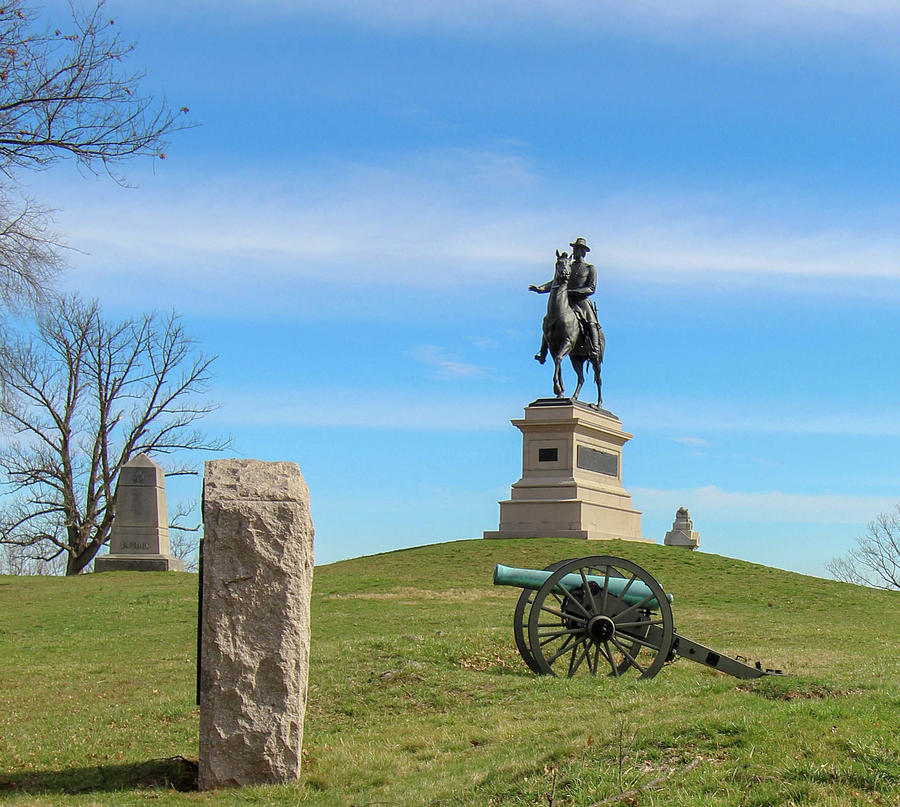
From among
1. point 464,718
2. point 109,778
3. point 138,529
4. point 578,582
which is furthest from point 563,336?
point 109,778

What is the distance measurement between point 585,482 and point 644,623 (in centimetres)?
1937

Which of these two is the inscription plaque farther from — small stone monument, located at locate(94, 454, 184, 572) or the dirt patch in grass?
the dirt patch in grass

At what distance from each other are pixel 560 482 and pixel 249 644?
876 inches

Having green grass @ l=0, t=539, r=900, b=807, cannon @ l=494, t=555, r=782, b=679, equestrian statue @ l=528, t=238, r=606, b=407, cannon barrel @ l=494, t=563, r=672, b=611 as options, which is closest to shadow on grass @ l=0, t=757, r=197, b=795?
green grass @ l=0, t=539, r=900, b=807

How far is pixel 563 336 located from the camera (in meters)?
31.9

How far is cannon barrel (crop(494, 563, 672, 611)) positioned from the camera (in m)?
11.0

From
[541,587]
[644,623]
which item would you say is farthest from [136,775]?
[644,623]

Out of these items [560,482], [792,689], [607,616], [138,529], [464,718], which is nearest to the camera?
[792,689]

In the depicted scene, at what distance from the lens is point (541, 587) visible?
1096 centimetres

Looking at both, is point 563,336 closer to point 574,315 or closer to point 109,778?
point 574,315

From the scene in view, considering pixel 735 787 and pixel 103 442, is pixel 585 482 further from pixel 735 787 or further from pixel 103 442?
pixel 735 787

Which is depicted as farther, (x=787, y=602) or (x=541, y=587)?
(x=787, y=602)

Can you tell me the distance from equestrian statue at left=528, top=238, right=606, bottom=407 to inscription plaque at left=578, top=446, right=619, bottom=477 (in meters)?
1.77

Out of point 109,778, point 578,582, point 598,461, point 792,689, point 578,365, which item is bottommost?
point 109,778
